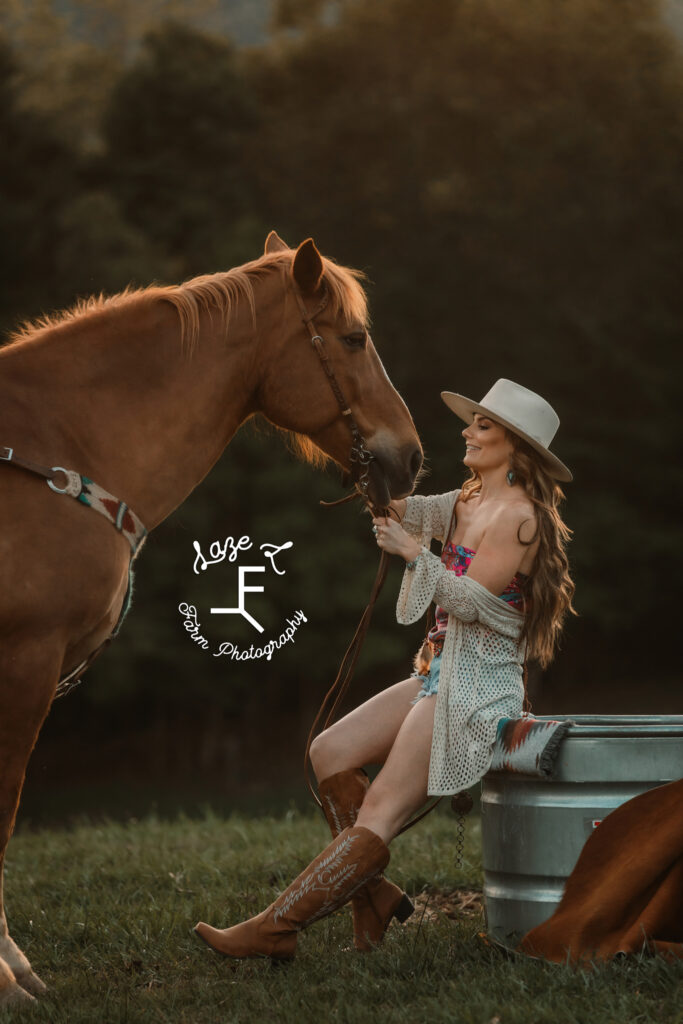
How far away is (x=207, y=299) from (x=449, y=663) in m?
1.39

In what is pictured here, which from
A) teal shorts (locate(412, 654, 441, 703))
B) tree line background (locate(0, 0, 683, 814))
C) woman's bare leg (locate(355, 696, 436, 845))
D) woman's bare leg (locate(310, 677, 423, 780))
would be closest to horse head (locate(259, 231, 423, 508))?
teal shorts (locate(412, 654, 441, 703))

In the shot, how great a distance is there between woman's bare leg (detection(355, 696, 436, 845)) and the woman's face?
2.77 feet

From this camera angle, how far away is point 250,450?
14820 mm

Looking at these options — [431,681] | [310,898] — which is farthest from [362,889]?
[431,681]

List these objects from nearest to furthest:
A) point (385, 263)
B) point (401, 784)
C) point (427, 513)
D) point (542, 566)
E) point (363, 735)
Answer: point (401, 784) → point (542, 566) → point (363, 735) → point (427, 513) → point (385, 263)

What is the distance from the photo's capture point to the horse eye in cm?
361

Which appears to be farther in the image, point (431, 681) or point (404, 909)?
point (404, 909)

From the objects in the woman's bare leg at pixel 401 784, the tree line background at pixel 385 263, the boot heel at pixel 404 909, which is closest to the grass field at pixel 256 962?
the boot heel at pixel 404 909

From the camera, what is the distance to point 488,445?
3.62 metres

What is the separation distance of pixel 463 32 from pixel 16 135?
8260mm

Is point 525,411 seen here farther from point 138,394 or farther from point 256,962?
point 256,962

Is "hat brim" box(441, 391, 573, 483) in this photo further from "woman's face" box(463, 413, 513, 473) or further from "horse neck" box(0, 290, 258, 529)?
"horse neck" box(0, 290, 258, 529)

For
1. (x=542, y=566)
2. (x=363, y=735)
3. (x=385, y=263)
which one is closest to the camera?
(x=542, y=566)
